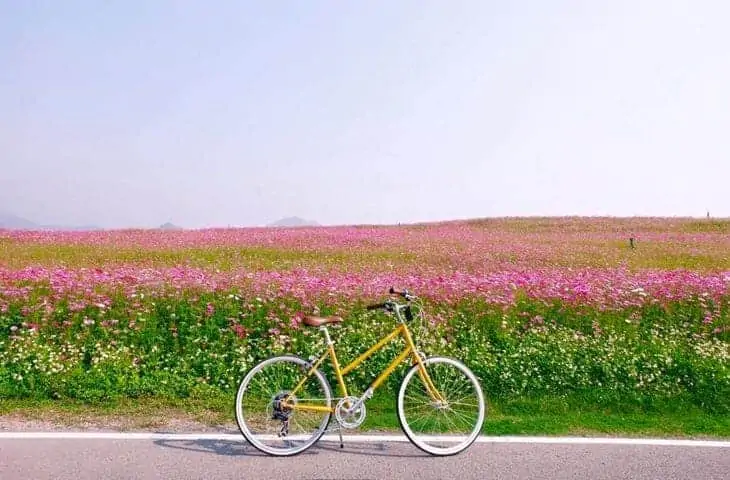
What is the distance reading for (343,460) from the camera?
530 centimetres

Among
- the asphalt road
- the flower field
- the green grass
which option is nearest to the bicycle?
the asphalt road

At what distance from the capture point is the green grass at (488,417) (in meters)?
6.16

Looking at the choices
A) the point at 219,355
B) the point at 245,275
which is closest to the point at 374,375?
the point at 219,355

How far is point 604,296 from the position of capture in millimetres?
10016

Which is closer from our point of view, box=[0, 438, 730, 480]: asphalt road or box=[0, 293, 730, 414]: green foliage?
box=[0, 438, 730, 480]: asphalt road

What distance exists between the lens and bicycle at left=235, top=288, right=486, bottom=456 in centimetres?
552

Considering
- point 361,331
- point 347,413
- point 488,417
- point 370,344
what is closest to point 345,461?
point 347,413

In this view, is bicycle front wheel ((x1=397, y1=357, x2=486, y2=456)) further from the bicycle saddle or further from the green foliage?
the green foliage

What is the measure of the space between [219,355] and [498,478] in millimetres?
4327

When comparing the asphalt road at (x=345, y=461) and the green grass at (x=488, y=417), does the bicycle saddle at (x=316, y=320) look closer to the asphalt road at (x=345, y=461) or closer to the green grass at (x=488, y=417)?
the green grass at (x=488, y=417)

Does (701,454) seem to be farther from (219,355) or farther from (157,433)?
(219,355)

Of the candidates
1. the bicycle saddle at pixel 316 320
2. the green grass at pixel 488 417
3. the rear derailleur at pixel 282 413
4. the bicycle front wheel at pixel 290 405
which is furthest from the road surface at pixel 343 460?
the bicycle saddle at pixel 316 320

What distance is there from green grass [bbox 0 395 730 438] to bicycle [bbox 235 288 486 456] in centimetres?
27

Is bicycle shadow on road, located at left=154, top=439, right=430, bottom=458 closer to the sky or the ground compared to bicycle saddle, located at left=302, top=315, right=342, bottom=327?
closer to the ground
